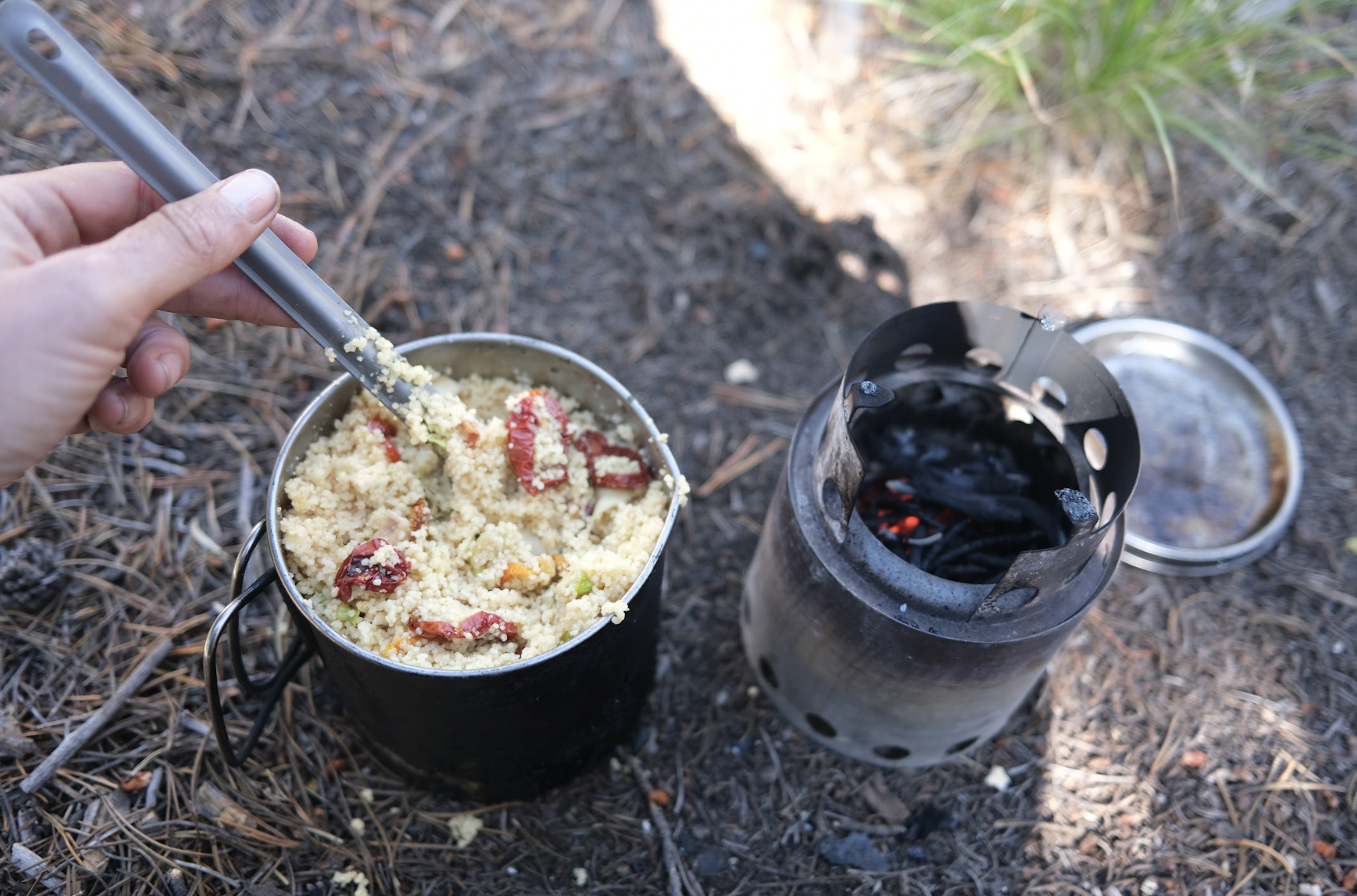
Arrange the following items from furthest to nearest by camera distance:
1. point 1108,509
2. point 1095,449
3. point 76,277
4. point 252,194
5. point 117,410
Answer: point 1095,449 → point 1108,509 → point 117,410 → point 252,194 → point 76,277

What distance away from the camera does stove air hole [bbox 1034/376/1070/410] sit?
2.25m

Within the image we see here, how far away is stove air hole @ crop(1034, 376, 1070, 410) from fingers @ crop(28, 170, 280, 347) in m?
1.97

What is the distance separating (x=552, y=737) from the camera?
2152mm

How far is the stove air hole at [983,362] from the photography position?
2371 millimetres

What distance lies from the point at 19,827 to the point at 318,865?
75cm

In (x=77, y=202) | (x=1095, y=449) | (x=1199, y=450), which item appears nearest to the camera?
(x=77, y=202)

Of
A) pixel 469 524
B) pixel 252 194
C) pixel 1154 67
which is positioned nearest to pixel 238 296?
pixel 252 194

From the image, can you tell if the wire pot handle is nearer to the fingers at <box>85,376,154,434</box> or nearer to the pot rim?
the pot rim

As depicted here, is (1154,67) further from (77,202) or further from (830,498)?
(77,202)

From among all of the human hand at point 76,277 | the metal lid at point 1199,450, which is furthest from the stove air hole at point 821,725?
the human hand at point 76,277

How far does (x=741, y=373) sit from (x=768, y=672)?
1240mm

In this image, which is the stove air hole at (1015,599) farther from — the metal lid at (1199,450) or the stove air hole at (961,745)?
the metal lid at (1199,450)

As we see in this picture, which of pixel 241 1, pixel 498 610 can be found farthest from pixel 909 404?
pixel 241 1

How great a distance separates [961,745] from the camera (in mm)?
2525
